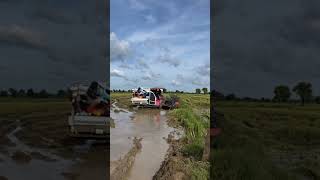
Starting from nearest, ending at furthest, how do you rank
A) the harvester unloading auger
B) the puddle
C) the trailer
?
1. the puddle
2. the trailer
3. the harvester unloading auger

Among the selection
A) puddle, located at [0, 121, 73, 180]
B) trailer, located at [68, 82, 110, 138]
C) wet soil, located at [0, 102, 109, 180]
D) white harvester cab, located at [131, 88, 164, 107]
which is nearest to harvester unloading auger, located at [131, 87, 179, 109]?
white harvester cab, located at [131, 88, 164, 107]

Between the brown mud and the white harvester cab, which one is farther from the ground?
the white harvester cab

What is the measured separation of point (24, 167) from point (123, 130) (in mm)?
10559

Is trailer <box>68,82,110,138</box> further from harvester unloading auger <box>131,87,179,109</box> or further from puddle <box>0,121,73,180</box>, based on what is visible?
harvester unloading auger <box>131,87,179,109</box>

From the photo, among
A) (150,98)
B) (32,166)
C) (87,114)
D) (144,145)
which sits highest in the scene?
Answer: (150,98)

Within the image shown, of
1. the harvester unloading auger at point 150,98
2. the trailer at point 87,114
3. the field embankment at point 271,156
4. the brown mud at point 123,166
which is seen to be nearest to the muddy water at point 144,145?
the brown mud at point 123,166

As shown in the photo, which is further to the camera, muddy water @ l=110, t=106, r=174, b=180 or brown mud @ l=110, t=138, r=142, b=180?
muddy water @ l=110, t=106, r=174, b=180

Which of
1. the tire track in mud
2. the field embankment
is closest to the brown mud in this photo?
the tire track in mud

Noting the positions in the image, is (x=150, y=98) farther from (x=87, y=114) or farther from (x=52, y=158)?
(x=52, y=158)

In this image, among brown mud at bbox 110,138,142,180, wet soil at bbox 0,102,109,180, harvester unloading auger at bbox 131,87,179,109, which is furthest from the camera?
harvester unloading auger at bbox 131,87,179,109

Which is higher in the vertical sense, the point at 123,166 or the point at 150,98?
the point at 150,98

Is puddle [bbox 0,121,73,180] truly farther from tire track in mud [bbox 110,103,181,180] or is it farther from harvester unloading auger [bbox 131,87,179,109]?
harvester unloading auger [bbox 131,87,179,109]

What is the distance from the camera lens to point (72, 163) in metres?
13.4

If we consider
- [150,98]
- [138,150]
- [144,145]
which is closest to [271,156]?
[144,145]
